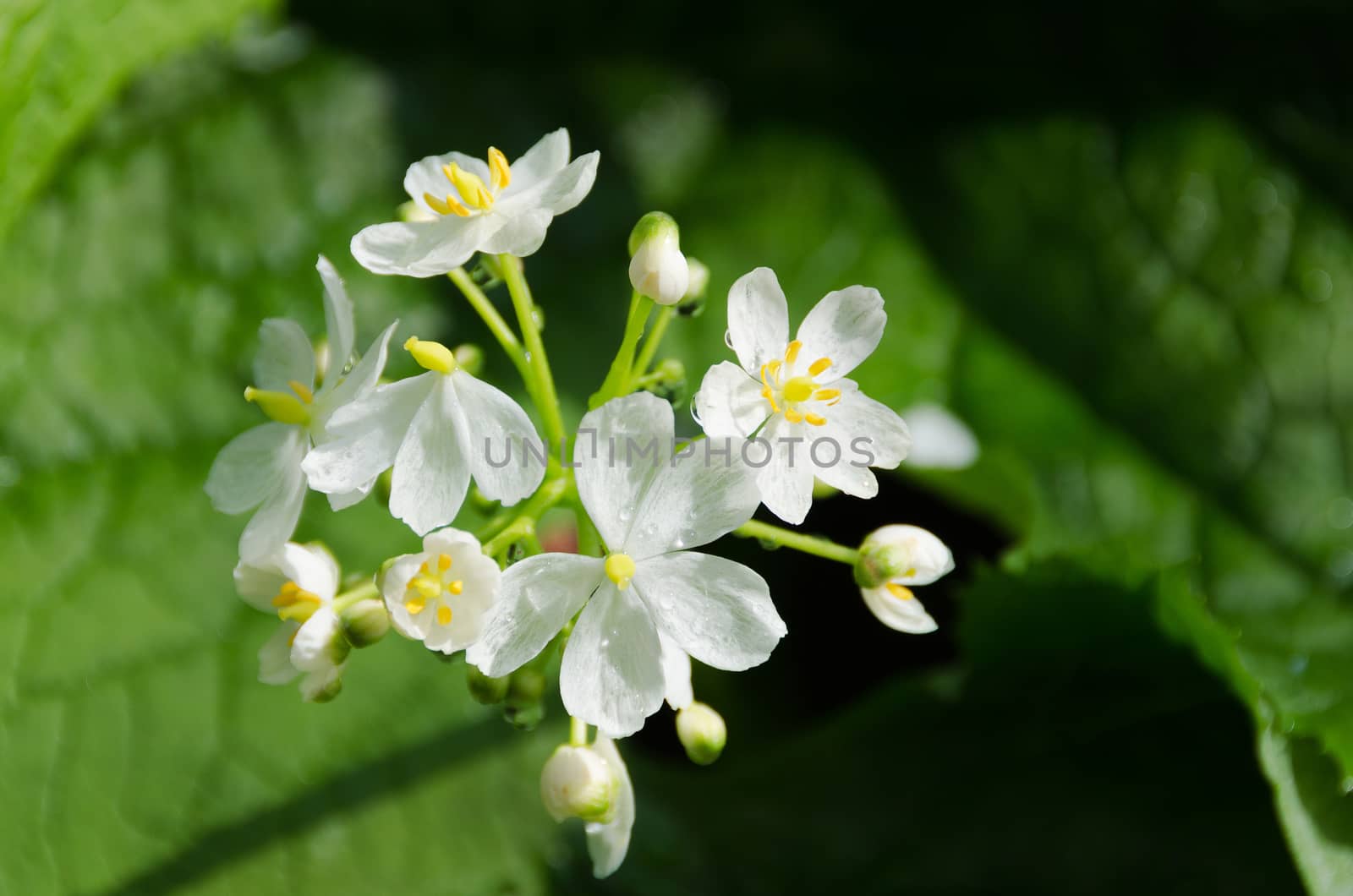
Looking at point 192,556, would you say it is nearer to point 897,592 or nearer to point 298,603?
point 298,603

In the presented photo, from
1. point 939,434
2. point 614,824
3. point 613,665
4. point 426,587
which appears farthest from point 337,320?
point 939,434

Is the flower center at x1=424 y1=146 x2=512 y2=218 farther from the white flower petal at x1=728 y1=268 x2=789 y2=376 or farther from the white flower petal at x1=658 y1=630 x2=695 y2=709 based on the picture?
the white flower petal at x1=658 y1=630 x2=695 y2=709

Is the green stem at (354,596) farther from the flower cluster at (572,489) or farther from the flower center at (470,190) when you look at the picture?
the flower center at (470,190)

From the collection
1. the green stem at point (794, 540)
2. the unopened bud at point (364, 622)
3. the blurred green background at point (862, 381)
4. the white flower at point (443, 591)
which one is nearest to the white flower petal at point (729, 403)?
the green stem at point (794, 540)

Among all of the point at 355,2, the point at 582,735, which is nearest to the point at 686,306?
the point at 582,735

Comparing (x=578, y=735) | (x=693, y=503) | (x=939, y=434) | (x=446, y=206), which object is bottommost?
(x=939, y=434)

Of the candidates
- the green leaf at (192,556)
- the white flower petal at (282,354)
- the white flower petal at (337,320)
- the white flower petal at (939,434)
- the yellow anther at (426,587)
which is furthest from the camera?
the white flower petal at (939,434)
